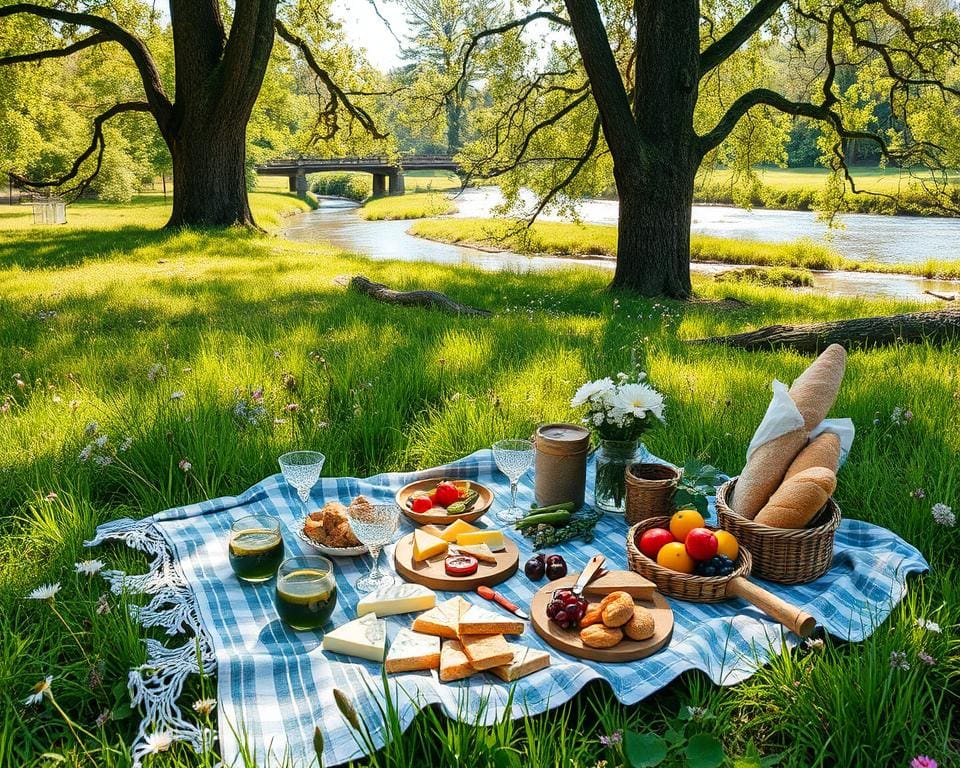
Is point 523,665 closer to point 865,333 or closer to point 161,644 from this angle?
point 161,644

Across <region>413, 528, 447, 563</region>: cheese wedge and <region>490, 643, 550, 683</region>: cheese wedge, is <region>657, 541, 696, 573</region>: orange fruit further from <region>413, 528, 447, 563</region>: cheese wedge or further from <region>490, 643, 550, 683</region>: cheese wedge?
<region>413, 528, 447, 563</region>: cheese wedge

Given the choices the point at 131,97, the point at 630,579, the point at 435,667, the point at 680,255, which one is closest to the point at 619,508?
the point at 630,579

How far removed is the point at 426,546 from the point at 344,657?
565 mm

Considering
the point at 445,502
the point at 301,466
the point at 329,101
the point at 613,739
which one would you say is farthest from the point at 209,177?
the point at 613,739

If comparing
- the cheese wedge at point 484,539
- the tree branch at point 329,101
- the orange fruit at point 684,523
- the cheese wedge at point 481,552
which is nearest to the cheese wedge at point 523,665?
the cheese wedge at point 481,552

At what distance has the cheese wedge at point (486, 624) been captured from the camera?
7.57 ft

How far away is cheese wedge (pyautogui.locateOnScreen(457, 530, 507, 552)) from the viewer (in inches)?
113

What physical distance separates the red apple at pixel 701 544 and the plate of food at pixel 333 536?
1.19m

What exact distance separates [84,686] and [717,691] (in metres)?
1.91

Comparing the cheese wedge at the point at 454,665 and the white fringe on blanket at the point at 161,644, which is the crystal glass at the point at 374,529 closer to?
the cheese wedge at the point at 454,665

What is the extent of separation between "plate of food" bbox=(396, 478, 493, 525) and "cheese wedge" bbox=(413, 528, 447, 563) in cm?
25

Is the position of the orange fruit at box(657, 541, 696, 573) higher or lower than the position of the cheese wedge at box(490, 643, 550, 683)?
higher

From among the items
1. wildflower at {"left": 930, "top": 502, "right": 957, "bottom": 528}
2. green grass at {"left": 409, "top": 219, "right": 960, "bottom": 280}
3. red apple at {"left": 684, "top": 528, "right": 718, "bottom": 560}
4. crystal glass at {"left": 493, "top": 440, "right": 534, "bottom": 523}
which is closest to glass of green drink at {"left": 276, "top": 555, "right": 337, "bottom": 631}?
crystal glass at {"left": 493, "top": 440, "right": 534, "bottom": 523}

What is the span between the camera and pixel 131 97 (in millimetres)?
43781
